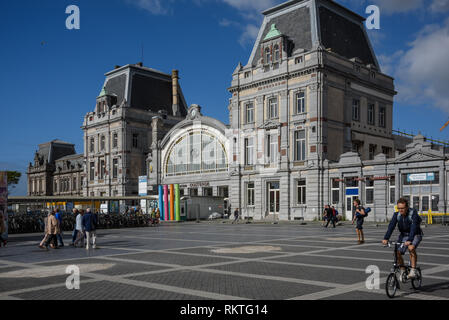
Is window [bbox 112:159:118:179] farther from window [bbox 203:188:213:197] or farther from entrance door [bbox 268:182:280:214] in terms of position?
entrance door [bbox 268:182:280:214]

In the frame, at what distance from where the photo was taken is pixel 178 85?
275ft

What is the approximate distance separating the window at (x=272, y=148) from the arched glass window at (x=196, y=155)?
7935 millimetres

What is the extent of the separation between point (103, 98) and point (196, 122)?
2268 centimetres

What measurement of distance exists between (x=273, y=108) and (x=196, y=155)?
1475cm

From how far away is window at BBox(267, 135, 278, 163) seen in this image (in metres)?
51.2

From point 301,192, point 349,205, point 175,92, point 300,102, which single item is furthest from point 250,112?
point 175,92

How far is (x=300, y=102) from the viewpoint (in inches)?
1944

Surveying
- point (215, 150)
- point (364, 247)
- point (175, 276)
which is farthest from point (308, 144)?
point (175, 276)

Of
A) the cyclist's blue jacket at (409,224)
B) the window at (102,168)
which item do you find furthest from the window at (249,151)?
the cyclist's blue jacket at (409,224)

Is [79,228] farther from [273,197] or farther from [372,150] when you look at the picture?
[372,150]

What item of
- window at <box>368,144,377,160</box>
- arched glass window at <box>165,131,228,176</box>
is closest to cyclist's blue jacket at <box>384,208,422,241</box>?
window at <box>368,144,377,160</box>

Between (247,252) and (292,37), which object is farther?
(292,37)

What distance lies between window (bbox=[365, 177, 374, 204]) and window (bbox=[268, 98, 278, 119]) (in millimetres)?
12436

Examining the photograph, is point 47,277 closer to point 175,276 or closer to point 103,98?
point 175,276
